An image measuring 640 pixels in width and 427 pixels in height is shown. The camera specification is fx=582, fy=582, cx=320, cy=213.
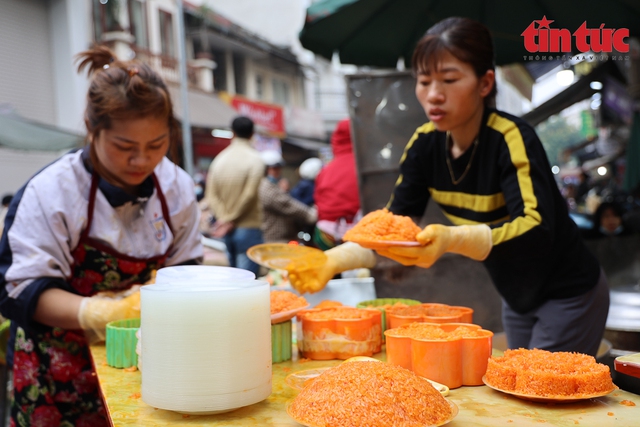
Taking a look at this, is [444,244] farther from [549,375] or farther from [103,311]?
[103,311]

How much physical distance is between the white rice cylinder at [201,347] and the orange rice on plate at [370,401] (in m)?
0.13

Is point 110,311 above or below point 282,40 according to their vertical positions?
below

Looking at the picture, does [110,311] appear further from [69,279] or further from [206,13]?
[206,13]

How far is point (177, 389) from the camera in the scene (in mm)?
1088

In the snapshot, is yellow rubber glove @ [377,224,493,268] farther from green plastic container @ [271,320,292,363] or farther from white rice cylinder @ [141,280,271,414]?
white rice cylinder @ [141,280,271,414]

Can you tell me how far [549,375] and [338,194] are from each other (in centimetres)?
332

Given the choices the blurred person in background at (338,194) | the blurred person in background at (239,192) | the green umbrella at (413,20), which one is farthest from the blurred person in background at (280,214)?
the green umbrella at (413,20)

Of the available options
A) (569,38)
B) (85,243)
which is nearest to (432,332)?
(85,243)

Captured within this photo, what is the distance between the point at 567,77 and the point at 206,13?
1106cm

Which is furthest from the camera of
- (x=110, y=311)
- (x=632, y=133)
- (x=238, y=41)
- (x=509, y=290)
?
(x=238, y=41)

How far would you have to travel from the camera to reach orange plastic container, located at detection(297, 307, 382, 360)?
4.99ft

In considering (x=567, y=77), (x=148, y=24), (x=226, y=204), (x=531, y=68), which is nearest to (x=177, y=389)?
(x=226, y=204)

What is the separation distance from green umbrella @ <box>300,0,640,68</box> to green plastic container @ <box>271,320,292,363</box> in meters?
2.53

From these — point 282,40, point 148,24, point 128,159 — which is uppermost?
point 282,40
